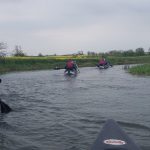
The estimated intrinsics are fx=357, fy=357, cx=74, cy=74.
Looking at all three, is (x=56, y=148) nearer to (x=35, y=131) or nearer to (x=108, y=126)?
(x=35, y=131)

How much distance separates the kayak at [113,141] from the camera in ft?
18.5

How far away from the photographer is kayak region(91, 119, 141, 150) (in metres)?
5.65

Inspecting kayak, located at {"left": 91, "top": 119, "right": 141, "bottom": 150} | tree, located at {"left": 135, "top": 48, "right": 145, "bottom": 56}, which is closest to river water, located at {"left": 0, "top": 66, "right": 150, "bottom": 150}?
kayak, located at {"left": 91, "top": 119, "right": 141, "bottom": 150}

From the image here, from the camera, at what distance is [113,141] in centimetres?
586

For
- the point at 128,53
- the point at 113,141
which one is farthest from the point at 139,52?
the point at 113,141

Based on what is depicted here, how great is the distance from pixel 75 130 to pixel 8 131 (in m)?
2.08

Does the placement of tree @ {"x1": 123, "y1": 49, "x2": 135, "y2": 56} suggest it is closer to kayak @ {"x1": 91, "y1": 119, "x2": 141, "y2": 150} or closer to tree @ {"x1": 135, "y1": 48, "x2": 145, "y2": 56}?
tree @ {"x1": 135, "y1": 48, "x2": 145, "y2": 56}

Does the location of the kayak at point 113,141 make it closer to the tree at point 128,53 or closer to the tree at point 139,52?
the tree at point 128,53

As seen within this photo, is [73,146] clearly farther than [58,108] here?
No

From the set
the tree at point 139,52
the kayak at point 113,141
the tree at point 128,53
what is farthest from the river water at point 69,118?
the tree at point 139,52

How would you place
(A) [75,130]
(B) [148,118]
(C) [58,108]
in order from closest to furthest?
(A) [75,130] < (B) [148,118] < (C) [58,108]

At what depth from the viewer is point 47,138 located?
10.0 m

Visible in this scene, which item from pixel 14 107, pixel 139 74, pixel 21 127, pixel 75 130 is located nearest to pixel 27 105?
pixel 14 107

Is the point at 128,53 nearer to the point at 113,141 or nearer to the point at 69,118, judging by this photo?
the point at 69,118
